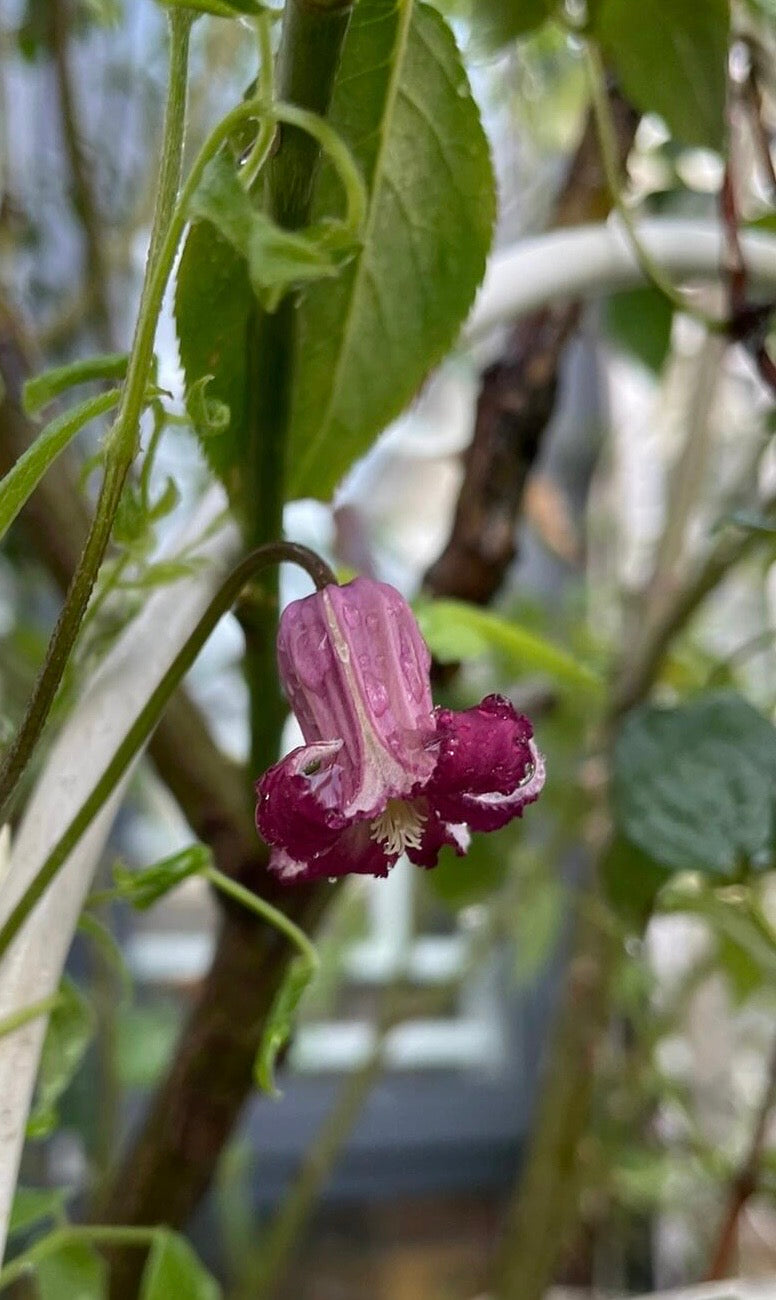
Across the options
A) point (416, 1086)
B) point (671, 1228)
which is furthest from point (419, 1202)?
point (671, 1228)

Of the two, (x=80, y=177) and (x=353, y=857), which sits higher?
(x=80, y=177)

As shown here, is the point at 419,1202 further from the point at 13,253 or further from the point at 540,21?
→ the point at 540,21

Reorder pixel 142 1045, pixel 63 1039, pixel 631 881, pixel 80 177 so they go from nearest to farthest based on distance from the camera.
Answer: pixel 63 1039 → pixel 631 881 → pixel 80 177 → pixel 142 1045

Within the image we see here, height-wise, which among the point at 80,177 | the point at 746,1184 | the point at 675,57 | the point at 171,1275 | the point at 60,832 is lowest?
the point at 746,1184

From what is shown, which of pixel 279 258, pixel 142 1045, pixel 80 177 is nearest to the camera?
pixel 279 258

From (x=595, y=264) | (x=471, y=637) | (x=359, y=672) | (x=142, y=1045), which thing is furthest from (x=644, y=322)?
(x=142, y=1045)

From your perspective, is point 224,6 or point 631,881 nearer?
point 224,6

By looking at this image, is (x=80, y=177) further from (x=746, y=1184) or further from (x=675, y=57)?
(x=746, y=1184)
